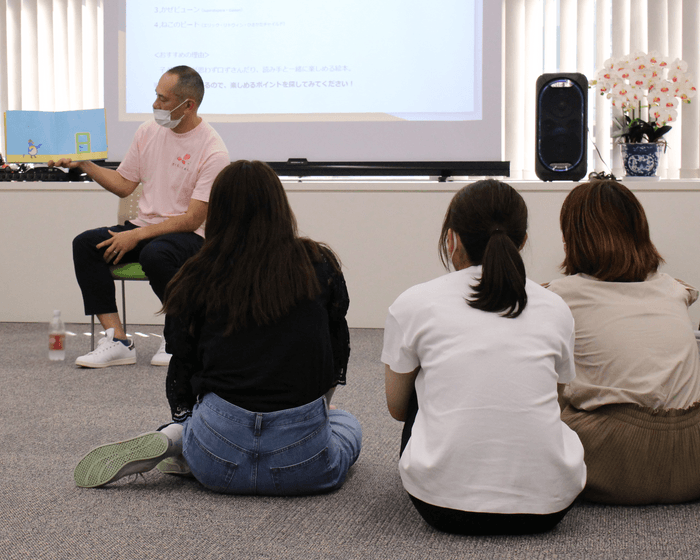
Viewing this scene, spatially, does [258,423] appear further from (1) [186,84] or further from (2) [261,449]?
(1) [186,84]

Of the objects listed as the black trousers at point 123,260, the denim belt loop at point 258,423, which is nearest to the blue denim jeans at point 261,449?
the denim belt loop at point 258,423

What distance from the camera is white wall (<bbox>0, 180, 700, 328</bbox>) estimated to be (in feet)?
11.1

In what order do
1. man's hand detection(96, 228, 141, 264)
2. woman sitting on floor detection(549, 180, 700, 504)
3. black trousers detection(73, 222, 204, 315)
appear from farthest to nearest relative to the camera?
man's hand detection(96, 228, 141, 264) → black trousers detection(73, 222, 204, 315) → woman sitting on floor detection(549, 180, 700, 504)

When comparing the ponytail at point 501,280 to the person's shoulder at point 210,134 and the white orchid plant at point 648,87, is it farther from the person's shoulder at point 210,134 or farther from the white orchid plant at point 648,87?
the white orchid plant at point 648,87

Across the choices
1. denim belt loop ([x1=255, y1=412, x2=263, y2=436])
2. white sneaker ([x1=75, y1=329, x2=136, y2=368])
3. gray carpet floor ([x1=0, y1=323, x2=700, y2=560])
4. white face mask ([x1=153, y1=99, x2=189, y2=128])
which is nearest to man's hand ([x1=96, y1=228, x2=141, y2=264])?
white sneaker ([x1=75, y1=329, x2=136, y2=368])

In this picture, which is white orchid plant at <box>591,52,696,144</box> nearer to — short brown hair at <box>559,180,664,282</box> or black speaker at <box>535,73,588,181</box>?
black speaker at <box>535,73,588,181</box>

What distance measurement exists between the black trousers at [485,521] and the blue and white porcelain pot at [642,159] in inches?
104

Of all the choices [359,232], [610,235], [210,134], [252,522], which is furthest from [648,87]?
[252,522]

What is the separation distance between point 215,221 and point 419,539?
69 centimetres

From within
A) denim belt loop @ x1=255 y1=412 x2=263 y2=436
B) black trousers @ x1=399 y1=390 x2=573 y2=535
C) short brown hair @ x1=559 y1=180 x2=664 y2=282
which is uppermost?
short brown hair @ x1=559 y1=180 x2=664 y2=282

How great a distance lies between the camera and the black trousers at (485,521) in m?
1.17

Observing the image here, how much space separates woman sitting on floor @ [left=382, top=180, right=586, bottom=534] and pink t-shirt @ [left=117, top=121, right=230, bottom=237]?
5.56ft

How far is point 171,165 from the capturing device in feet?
9.15

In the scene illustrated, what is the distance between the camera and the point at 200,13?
381 cm
